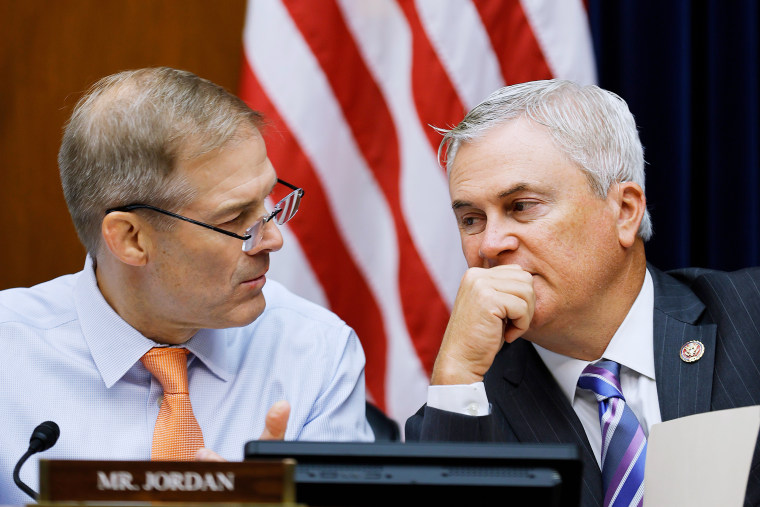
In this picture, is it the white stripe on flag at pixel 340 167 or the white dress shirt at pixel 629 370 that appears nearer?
the white dress shirt at pixel 629 370

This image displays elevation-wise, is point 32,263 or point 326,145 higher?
point 326,145

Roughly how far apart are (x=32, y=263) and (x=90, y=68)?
70cm

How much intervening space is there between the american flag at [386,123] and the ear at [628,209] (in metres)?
0.88

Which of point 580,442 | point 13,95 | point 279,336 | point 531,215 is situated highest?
point 13,95

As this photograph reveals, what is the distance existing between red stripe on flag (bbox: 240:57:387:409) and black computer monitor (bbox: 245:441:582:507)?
6.15 ft

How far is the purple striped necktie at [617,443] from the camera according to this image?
1.87m

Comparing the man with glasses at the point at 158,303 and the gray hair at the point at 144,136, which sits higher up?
the gray hair at the point at 144,136

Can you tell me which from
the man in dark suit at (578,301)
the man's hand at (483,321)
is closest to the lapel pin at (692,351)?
the man in dark suit at (578,301)

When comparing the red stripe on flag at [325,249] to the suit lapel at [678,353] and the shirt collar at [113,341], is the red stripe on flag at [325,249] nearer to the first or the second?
the shirt collar at [113,341]

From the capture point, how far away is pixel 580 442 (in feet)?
6.65

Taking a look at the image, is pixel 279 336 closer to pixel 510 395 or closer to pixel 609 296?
pixel 510 395

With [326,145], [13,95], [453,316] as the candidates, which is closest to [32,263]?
[13,95]

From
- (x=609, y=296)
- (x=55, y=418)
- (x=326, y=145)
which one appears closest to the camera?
(x=55, y=418)

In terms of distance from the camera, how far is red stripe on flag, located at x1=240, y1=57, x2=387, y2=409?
2900 millimetres
